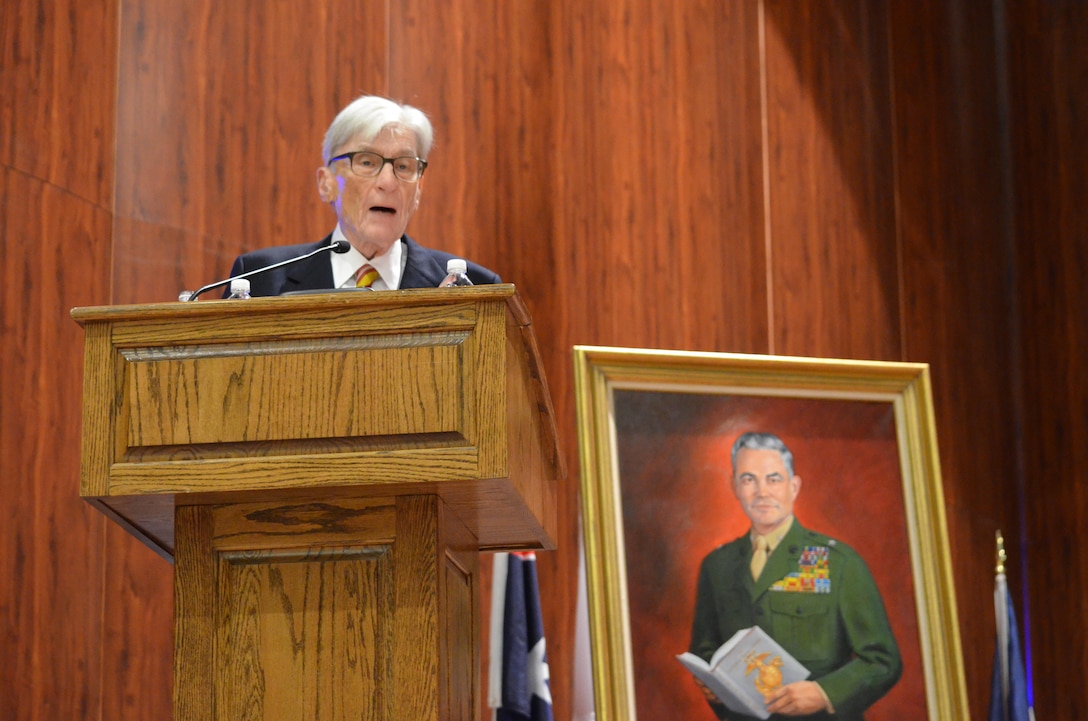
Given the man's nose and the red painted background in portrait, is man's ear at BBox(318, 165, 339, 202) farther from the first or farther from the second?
the red painted background in portrait

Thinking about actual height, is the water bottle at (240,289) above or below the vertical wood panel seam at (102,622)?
A: above

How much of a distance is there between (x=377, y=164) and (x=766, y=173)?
2.52m

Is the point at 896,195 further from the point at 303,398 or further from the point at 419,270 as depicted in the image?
the point at 303,398

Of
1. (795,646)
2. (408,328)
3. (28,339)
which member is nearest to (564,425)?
(795,646)

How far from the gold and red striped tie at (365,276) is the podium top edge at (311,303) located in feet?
3.12

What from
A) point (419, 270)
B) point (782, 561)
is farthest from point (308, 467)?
point (782, 561)

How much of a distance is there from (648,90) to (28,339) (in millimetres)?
2546

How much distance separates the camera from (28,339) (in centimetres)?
371

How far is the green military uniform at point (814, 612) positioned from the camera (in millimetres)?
3520

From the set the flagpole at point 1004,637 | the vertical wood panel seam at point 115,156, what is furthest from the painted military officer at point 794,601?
the vertical wood panel seam at point 115,156

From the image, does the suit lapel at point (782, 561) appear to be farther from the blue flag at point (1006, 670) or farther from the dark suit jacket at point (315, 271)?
the dark suit jacket at point (315, 271)

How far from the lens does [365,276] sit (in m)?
2.86

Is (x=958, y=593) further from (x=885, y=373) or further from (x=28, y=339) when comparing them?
(x=28, y=339)

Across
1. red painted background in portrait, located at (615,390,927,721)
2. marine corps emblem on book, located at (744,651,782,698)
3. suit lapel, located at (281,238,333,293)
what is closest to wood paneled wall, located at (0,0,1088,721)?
red painted background in portrait, located at (615,390,927,721)
